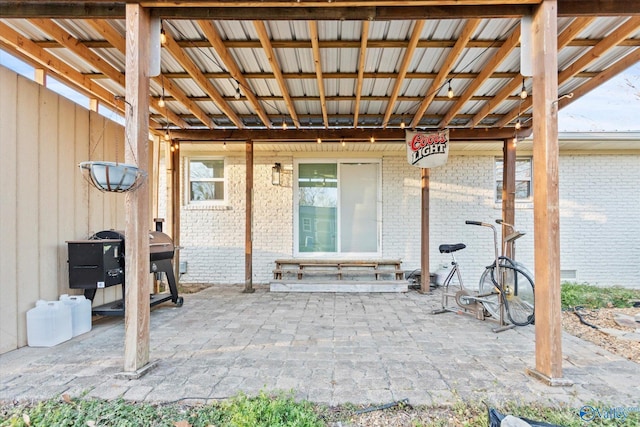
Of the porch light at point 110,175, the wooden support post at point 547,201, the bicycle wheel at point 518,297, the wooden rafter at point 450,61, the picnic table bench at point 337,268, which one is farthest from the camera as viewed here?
the picnic table bench at point 337,268

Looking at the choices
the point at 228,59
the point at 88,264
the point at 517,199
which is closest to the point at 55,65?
the point at 228,59

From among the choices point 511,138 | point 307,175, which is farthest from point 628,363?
point 307,175

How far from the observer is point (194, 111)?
4688 millimetres

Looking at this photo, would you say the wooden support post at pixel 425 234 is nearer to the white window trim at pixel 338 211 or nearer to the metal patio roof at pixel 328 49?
the white window trim at pixel 338 211

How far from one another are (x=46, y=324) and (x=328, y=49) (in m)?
3.96

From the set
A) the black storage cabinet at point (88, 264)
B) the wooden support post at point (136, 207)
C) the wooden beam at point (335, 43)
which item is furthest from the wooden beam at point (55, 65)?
the black storage cabinet at point (88, 264)

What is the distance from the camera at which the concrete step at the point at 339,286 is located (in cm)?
561

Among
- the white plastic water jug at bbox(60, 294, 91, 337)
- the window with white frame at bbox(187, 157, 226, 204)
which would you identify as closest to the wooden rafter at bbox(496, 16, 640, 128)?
the window with white frame at bbox(187, 157, 226, 204)

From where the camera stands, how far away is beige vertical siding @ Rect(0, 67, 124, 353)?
2.89m

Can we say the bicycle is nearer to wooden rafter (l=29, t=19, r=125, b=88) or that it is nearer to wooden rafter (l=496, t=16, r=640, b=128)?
wooden rafter (l=496, t=16, r=640, b=128)

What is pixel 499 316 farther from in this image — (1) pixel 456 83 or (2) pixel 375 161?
(2) pixel 375 161

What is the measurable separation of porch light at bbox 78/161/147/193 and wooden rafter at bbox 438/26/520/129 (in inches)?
142

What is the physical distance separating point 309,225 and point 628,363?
16.2ft
